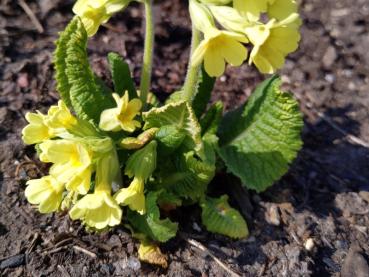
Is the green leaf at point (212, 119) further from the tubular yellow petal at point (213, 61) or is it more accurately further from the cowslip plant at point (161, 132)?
the tubular yellow petal at point (213, 61)

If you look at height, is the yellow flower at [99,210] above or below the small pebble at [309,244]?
above

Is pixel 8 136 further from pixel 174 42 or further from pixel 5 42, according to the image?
pixel 174 42

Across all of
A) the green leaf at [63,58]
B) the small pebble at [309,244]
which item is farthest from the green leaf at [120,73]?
the small pebble at [309,244]

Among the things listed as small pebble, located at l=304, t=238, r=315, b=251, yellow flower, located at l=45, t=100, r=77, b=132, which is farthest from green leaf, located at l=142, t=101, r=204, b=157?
small pebble, located at l=304, t=238, r=315, b=251

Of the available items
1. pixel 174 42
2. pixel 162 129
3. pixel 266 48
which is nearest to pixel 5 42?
pixel 174 42

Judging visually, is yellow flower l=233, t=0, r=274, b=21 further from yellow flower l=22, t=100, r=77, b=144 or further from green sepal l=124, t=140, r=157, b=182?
yellow flower l=22, t=100, r=77, b=144

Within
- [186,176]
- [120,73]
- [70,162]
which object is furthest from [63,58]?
[186,176]
